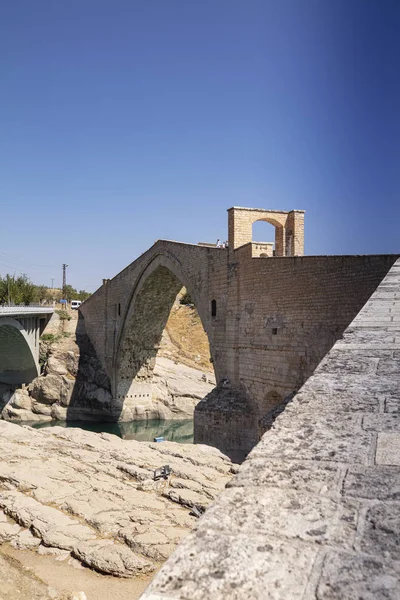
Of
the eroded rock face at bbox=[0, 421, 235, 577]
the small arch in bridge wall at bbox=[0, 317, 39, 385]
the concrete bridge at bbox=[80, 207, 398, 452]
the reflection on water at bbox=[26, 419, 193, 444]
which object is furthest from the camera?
the small arch in bridge wall at bbox=[0, 317, 39, 385]

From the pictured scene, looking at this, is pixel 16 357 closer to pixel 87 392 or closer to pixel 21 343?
pixel 21 343

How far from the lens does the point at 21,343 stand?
97.0 feet

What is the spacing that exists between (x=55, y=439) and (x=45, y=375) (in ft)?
57.8

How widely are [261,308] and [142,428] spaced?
50.8 ft

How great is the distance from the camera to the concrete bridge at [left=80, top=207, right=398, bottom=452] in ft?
38.4

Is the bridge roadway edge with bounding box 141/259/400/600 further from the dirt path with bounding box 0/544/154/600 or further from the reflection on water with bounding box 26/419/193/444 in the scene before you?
the reflection on water with bounding box 26/419/193/444

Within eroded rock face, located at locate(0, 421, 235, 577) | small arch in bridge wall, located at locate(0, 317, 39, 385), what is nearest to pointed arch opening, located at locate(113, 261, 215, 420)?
small arch in bridge wall, located at locate(0, 317, 39, 385)

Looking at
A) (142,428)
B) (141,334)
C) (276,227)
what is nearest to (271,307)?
(276,227)

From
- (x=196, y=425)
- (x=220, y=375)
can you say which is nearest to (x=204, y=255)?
(x=220, y=375)

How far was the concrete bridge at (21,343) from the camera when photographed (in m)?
27.3

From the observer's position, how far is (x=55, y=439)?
37.7ft

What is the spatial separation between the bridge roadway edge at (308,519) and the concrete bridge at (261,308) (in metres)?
9.37

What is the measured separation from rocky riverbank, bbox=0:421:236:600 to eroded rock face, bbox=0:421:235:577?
0.04ft

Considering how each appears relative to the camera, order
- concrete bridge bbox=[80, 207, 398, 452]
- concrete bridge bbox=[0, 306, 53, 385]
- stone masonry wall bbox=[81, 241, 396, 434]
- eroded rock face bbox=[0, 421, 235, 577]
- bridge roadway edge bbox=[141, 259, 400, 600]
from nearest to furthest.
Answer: bridge roadway edge bbox=[141, 259, 400, 600] < eroded rock face bbox=[0, 421, 235, 577] < stone masonry wall bbox=[81, 241, 396, 434] < concrete bridge bbox=[80, 207, 398, 452] < concrete bridge bbox=[0, 306, 53, 385]
